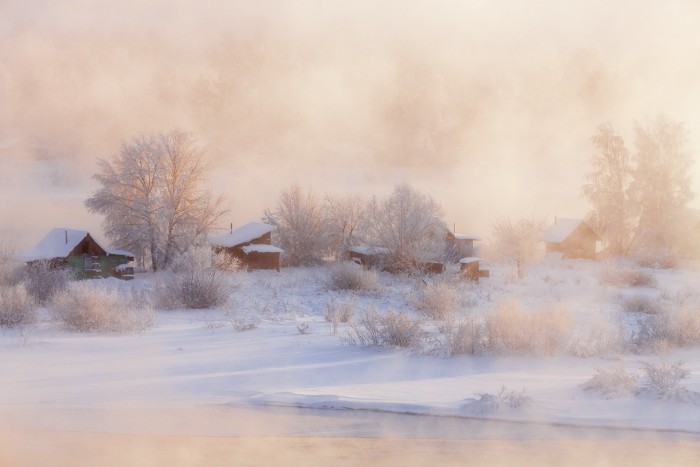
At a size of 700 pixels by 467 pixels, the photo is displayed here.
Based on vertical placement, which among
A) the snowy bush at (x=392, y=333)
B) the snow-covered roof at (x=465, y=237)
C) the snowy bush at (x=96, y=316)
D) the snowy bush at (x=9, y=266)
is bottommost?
the snowy bush at (x=392, y=333)

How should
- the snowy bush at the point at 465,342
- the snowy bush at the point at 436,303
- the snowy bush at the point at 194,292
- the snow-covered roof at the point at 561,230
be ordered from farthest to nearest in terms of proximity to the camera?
1. the snow-covered roof at the point at 561,230
2. the snowy bush at the point at 194,292
3. the snowy bush at the point at 436,303
4. the snowy bush at the point at 465,342

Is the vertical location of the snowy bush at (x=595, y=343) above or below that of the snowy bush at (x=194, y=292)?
below

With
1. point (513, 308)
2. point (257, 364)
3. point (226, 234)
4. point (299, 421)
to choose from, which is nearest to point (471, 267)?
point (226, 234)

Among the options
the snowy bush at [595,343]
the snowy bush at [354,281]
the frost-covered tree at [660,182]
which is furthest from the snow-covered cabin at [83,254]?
the frost-covered tree at [660,182]

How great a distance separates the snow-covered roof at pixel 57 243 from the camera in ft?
94.6

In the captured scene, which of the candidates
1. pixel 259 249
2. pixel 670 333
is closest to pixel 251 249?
pixel 259 249

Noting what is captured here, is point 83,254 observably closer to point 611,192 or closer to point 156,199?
point 156,199

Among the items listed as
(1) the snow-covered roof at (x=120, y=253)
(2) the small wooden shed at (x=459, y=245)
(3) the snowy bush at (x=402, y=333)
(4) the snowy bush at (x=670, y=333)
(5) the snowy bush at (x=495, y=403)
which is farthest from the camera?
(2) the small wooden shed at (x=459, y=245)

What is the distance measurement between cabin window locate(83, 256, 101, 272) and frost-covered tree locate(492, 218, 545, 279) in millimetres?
16236

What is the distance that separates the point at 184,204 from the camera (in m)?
31.4

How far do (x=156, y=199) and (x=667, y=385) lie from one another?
2728 centimetres

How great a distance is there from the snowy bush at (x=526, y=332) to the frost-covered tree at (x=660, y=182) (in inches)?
1084

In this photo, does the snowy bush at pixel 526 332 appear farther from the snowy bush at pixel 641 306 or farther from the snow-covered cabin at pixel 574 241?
the snow-covered cabin at pixel 574 241

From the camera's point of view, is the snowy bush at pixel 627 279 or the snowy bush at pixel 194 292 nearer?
the snowy bush at pixel 194 292
